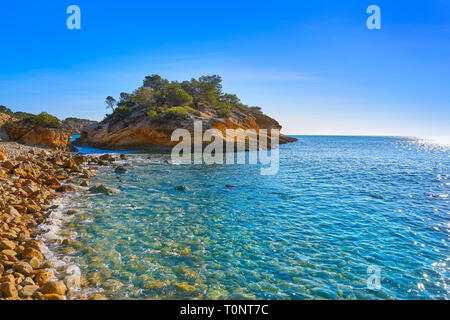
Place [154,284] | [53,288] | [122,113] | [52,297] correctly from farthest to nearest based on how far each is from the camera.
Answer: [122,113] < [154,284] < [53,288] < [52,297]

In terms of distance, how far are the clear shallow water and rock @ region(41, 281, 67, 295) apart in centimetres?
Answer: 89

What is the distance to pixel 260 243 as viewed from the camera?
9250 mm

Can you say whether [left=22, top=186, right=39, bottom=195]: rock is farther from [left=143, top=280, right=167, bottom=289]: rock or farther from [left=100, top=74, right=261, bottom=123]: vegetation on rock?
[left=100, top=74, right=261, bottom=123]: vegetation on rock

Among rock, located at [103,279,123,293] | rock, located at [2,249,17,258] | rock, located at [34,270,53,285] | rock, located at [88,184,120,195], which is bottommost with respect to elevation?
rock, located at [103,279,123,293]

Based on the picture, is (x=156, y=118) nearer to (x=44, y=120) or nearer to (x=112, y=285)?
(x=44, y=120)

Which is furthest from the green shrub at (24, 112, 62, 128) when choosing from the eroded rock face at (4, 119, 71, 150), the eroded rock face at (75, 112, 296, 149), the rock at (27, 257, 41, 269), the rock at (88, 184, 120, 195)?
the rock at (27, 257, 41, 269)

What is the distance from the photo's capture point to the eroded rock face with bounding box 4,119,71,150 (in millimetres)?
31766

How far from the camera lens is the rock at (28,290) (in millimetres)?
5381

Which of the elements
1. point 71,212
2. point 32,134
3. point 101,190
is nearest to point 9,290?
point 71,212

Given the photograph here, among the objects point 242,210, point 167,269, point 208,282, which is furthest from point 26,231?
point 242,210

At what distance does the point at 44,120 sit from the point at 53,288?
37.1m

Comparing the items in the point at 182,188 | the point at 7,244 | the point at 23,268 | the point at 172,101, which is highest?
the point at 172,101

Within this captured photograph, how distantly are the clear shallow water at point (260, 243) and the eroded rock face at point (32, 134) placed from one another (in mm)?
24950
